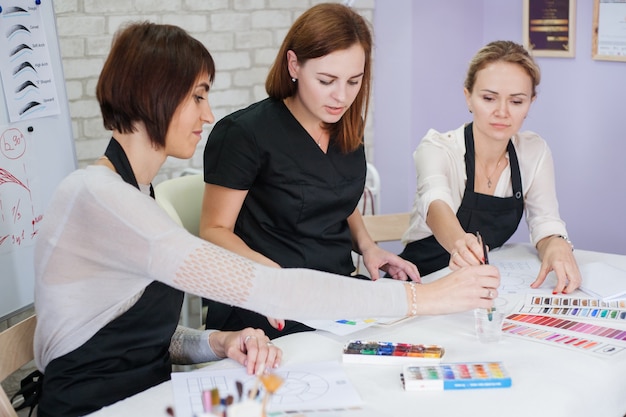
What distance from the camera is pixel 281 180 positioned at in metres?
2.19

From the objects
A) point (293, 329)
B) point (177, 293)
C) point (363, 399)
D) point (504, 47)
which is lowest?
point (293, 329)

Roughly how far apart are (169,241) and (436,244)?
126 cm

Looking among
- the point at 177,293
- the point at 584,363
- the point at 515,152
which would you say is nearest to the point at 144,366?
the point at 177,293

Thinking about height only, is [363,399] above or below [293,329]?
above

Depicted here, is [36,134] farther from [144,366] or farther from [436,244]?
[436,244]

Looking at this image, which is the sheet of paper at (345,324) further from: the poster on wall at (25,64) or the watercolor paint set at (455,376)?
the poster on wall at (25,64)

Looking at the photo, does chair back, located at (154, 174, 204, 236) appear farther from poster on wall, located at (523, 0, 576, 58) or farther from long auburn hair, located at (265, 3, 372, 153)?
poster on wall, located at (523, 0, 576, 58)

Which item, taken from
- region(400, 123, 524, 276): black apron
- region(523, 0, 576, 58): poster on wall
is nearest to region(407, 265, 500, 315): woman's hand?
region(400, 123, 524, 276): black apron

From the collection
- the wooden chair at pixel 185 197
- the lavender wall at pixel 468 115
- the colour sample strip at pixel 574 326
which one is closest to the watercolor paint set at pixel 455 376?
the colour sample strip at pixel 574 326

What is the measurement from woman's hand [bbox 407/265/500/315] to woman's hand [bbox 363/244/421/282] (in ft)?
1.63

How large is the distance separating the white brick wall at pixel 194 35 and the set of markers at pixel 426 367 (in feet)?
6.49

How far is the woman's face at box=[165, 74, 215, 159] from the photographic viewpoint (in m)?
1.64

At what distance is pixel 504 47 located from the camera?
246 centimetres

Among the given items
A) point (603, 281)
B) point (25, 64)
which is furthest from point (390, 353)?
point (25, 64)
